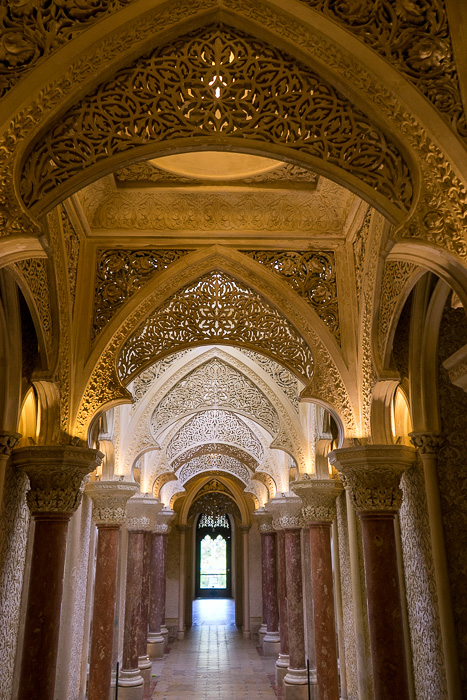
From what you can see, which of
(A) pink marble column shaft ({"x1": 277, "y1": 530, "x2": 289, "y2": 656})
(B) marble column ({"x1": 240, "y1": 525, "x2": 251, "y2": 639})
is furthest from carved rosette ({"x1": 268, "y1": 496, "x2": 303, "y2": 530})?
(B) marble column ({"x1": 240, "y1": 525, "x2": 251, "y2": 639})

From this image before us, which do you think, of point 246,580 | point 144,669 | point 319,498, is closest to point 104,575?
point 319,498

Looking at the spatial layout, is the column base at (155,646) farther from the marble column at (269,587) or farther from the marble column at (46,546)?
the marble column at (46,546)

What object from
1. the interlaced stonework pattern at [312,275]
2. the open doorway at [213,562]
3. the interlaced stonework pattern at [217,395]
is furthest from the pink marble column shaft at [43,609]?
the open doorway at [213,562]

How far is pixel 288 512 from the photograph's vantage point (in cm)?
1188

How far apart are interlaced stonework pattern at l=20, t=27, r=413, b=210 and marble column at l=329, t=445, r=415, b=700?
3001 millimetres

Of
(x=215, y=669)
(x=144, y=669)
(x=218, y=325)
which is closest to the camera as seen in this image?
(x=218, y=325)

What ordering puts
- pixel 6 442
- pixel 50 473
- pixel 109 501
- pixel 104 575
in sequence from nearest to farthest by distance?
pixel 6 442 → pixel 50 473 → pixel 104 575 → pixel 109 501

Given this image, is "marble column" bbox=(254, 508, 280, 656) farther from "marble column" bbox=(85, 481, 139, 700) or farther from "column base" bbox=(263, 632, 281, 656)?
"marble column" bbox=(85, 481, 139, 700)

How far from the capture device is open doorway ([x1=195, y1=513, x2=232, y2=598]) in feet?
96.0

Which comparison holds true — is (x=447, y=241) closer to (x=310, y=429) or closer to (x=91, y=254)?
(x=91, y=254)

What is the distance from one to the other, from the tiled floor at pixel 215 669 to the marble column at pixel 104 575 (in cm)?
303

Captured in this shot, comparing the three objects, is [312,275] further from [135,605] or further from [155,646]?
[155,646]

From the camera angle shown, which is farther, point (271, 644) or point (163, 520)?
point (163, 520)

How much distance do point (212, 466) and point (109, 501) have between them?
27.6ft
